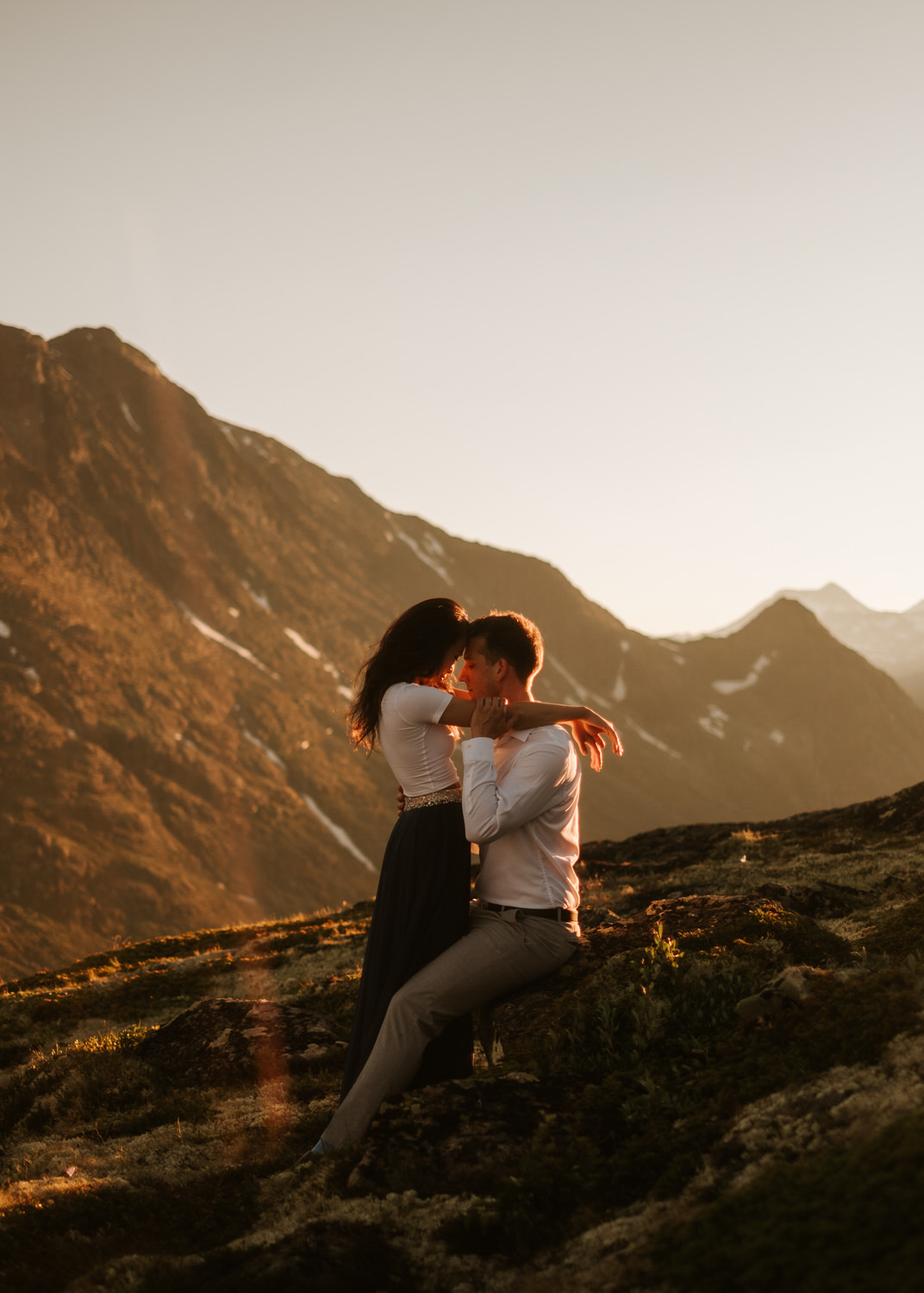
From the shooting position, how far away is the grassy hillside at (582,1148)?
149 inches

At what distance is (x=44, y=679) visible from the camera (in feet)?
397

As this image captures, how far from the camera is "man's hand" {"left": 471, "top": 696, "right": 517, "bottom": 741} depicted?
6519 millimetres

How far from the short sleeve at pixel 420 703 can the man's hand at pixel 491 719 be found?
276 mm

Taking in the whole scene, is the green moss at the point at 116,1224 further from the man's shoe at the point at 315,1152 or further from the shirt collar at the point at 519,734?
the shirt collar at the point at 519,734

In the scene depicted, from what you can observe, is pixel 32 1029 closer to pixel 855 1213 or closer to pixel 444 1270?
pixel 444 1270

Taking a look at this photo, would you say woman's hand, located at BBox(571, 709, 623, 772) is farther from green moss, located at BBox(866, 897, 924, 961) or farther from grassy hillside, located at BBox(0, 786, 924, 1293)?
green moss, located at BBox(866, 897, 924, 961)

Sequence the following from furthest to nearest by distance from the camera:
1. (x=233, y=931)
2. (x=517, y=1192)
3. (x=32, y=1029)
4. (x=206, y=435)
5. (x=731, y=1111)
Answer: (x=206, y=435)
(x=233, y=931)
(x=32, y=1029)
(x=731, y=1111)
(x=517, y=1192)

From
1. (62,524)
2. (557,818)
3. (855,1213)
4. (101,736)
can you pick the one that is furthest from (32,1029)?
(62,524)

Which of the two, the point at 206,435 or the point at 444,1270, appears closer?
the point at 444,1270

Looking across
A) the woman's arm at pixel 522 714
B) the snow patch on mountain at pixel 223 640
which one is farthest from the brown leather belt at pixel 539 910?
the snow patch on mountain at pixel 223 640

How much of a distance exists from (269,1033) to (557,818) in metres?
5.65

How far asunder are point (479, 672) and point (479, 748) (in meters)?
0.77

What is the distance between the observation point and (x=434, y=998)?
6.21m

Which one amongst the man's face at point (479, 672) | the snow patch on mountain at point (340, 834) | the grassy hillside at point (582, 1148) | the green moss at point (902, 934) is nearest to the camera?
the grassy hillside at point (582, 1148)
